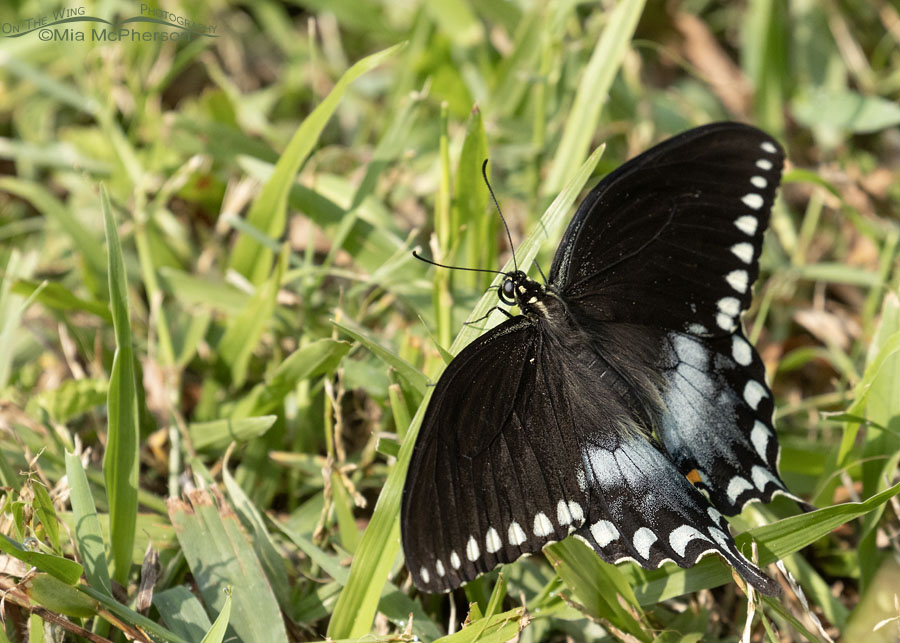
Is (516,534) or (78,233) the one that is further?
(78,233)

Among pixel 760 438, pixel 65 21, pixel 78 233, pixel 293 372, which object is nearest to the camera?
pixel 760 438

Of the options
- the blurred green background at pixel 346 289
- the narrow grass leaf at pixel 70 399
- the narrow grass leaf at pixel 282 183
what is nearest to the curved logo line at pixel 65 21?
the blurred green background at pixel 346 289

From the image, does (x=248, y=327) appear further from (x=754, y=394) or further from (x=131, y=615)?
(x=754, y=394)

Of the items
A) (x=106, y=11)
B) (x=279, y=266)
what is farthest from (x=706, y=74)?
(x=106, y=11)

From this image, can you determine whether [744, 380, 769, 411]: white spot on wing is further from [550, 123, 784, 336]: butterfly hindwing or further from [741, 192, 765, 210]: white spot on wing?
[741, 192, 765, 210]: white spot on wing

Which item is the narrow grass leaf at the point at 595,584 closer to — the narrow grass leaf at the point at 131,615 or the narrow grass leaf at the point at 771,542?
the narrow grass leaf at the point at 771,542

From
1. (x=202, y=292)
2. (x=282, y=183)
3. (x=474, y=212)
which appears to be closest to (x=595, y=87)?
(x=474, y=212)
